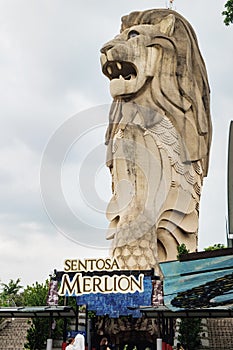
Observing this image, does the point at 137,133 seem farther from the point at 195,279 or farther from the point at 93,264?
the point at 195,279

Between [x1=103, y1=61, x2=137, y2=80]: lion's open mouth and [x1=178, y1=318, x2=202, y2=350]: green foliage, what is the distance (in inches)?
617

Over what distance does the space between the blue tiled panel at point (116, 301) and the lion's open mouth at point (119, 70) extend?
1599cm

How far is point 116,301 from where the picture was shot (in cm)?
1820

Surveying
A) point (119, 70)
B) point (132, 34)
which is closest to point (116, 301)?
point (119, 70)

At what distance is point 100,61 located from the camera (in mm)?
32031

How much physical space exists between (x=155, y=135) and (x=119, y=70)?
4545 millimetres

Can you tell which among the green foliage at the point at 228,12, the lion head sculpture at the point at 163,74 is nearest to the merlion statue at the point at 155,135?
the lion head sculpture at the point at 163,74

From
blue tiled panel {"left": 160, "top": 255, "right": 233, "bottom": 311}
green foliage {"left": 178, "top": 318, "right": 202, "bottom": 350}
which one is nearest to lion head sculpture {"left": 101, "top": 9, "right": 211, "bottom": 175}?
green foliage {"left": 178, "top": 318, "right": 202, "bottom": 350}

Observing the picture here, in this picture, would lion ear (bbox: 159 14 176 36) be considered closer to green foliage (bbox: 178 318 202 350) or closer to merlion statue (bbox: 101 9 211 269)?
merlion statue (bbox: 101 9 211 269)

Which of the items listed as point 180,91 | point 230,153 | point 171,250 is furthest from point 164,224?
point 230,153

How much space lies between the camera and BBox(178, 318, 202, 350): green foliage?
2036cm

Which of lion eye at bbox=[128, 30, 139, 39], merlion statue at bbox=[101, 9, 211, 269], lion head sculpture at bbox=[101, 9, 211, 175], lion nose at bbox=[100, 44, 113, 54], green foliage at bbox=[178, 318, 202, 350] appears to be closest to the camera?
green foliage at bbox=[178, 318, 202, 350]

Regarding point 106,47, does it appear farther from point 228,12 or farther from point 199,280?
point 199,280

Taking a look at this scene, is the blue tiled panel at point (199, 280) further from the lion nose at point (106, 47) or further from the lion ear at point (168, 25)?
the lion ear at point (168, 25)
